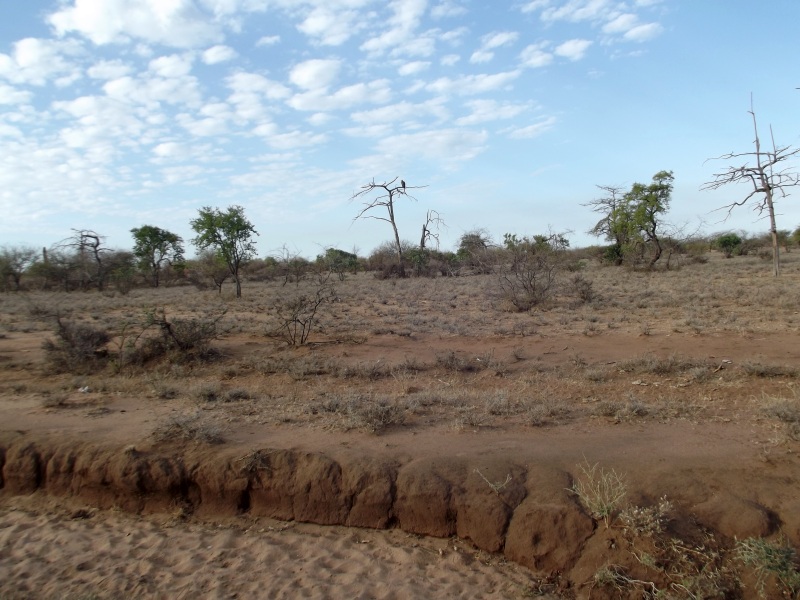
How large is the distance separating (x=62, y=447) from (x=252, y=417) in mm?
1999

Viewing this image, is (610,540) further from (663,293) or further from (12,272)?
(12,272)

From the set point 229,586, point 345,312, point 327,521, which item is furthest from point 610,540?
point 345,312

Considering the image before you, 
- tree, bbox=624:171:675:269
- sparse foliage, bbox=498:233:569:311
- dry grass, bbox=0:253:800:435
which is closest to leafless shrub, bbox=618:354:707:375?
dry grass, bbox=0:253:800:435

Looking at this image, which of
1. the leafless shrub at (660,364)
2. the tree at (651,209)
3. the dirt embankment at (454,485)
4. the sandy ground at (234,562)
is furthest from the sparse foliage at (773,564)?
the tree at (651,209)

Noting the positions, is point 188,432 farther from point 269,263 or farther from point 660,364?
point 269,263

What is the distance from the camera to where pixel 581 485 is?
4.60 m

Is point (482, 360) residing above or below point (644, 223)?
below

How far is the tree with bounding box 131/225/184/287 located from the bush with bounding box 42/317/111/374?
25.3 metres

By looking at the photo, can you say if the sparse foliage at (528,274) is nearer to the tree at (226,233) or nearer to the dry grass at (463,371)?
the dry grass at (463,371)

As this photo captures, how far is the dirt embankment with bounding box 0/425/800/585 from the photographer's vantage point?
430cm

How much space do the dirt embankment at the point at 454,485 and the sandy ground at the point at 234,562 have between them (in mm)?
166

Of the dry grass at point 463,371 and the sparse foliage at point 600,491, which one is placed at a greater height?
the dry grass at point 463,371

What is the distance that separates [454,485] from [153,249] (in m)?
34.3

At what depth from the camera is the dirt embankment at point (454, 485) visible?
4.30 metres
